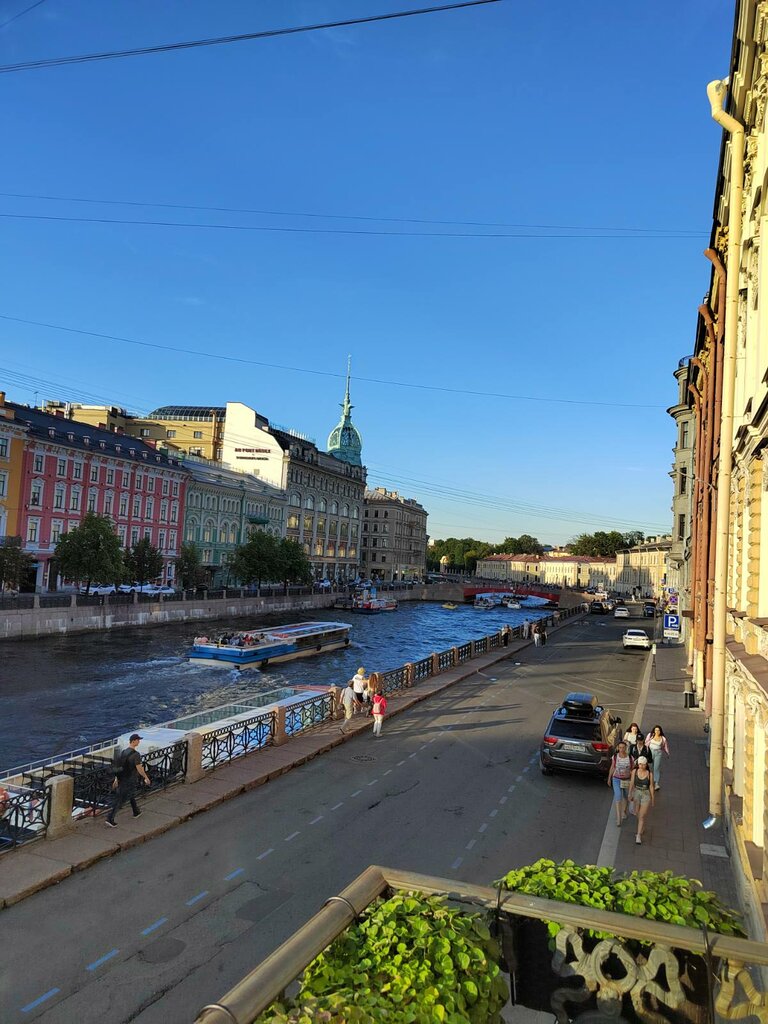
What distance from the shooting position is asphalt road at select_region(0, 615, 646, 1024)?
298 inches

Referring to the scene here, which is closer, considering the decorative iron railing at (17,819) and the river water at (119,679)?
the decorative iron railing at (17,819)

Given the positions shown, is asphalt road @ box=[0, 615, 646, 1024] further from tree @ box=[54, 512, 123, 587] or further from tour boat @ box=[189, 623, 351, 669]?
tree @ box=[54, 512, 123, 587]

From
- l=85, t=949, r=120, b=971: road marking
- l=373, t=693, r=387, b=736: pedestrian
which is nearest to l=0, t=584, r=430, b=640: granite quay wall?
l=373, t=693, r=387, b=736: pedestrian

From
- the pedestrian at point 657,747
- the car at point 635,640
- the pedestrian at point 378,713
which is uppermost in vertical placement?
the pedestrian at point 657,747

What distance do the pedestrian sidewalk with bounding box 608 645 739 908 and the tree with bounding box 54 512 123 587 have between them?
42.4 meters

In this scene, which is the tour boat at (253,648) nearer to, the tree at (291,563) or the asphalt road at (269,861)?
the asphalt road at (269,861)

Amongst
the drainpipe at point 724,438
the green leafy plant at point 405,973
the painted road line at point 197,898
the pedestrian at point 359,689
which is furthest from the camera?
the pedestrian at point 359,689

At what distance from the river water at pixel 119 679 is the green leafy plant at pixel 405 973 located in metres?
20.5

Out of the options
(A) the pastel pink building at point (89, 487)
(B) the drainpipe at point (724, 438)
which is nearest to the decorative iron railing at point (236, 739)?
(B) the drainpipe at point (724, 438)

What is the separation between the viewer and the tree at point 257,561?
77.0 meters

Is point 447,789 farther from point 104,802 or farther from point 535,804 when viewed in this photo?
point 104,802

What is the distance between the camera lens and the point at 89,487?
6341 centimetres

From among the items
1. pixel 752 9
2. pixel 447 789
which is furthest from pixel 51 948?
pixel 752 9

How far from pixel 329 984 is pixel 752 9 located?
12883 millimetres
